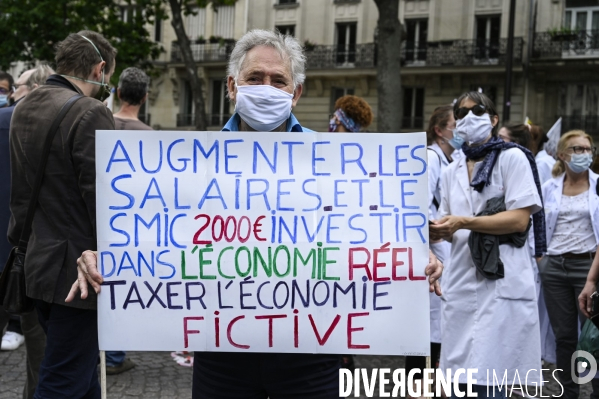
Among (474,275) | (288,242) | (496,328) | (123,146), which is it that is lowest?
(496,328)

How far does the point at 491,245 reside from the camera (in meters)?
3.85

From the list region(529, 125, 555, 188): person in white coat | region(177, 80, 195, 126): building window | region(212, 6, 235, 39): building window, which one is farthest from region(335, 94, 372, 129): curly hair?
region(177, 80, 195, 126): building window

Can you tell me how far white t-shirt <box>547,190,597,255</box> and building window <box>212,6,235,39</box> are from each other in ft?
99.5

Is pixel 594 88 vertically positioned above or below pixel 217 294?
above

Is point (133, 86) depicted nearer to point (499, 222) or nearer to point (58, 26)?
point (499, 222)

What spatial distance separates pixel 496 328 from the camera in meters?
3.92

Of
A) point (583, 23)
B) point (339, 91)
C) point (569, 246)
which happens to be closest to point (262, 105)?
point (569, 246)

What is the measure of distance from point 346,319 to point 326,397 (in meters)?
0.27

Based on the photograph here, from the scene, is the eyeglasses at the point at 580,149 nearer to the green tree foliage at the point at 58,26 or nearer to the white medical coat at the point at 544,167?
the white medical coat at the point at 544,167

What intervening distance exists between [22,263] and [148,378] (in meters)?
2.47

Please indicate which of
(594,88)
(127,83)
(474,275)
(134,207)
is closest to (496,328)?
(474,275)

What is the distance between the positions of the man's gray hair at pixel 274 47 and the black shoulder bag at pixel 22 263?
888mm

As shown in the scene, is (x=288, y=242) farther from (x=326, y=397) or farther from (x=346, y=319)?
(x=326, y=397)

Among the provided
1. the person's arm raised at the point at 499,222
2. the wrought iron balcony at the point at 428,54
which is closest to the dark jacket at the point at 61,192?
the person's arm raised at the point at 499,222
